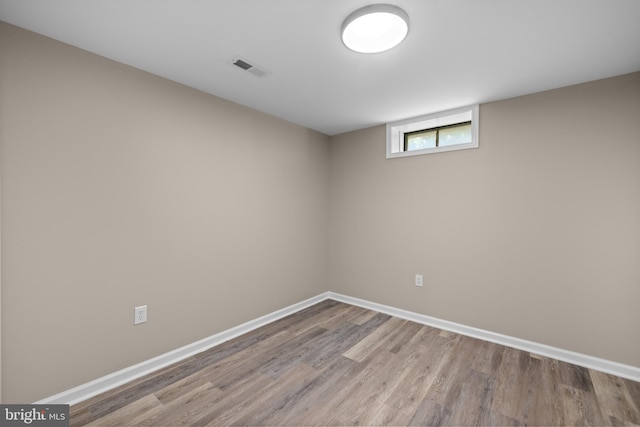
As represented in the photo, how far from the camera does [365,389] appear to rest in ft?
6.45

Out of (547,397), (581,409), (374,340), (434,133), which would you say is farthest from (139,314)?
(434,133)

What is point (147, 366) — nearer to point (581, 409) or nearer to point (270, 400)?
point (270, 400)

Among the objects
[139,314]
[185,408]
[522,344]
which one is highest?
[139,314]

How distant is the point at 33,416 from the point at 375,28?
3084 millimetres

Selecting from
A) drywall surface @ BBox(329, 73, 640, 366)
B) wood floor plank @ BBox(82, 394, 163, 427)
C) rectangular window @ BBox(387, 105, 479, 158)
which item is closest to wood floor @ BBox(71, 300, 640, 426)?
wood floor plank @ BBox(82, 394, 163, 427)

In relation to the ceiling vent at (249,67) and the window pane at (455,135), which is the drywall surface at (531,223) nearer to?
the window pane at (455,135)

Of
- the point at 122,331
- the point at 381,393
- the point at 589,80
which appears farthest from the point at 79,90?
the point at 589,80

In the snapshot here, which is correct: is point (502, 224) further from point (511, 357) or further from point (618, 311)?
point (511, 357)

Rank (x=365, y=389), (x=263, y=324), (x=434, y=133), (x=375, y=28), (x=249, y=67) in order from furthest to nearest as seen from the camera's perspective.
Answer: (x=434, y=133) < (x=263, y=324) < (x=249, y=67) < (x=365, y=389) < (x=375, y=28)

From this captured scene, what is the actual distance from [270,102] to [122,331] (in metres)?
2.36

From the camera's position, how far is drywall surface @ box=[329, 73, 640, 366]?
2.15 m

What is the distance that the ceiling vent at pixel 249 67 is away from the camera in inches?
78.6

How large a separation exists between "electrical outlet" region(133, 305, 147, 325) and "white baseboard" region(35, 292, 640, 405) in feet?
1.08

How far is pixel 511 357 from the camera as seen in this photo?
2.38 meters
